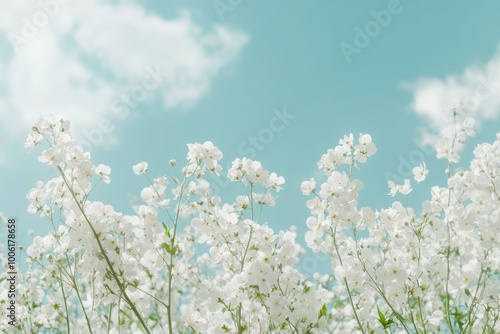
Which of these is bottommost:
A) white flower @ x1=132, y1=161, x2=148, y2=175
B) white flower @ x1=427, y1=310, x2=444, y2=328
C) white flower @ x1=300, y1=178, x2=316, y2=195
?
A: white flower @ x1=427, y1=310, x2=444, y2=328

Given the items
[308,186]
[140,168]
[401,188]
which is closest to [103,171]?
[140,168]

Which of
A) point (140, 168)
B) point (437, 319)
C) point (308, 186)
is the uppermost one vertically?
point (140, 168)

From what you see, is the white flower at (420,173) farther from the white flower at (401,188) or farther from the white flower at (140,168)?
the white flower at (140,168)

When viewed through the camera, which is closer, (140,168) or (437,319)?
(437,319)

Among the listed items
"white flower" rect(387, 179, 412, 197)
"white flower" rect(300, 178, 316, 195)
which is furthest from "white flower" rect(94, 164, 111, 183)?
"white flower" rect(387, 179, 412, 197)

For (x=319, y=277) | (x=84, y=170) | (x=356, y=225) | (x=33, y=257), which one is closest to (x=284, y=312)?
(x=356, y=225)

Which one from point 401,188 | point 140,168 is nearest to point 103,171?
point 140,168

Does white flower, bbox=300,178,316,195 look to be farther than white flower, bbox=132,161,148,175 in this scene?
No

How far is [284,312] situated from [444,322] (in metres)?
1.50

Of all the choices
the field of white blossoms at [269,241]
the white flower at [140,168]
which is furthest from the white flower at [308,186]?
the white flower at [140,168]

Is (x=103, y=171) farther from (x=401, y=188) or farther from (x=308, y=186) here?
(x=401, y=188)

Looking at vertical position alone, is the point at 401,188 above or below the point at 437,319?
above

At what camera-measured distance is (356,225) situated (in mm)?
3672

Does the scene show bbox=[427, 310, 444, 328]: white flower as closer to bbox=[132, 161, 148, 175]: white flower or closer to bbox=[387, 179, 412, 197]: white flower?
bbox=[387, 179, 412, 197]: white flower
